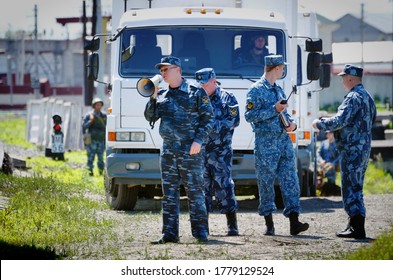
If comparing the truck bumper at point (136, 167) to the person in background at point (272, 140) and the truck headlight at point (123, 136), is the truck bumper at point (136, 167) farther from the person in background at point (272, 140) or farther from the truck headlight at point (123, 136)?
the person in background at point (272, 140)

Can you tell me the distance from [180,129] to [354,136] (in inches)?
75.0

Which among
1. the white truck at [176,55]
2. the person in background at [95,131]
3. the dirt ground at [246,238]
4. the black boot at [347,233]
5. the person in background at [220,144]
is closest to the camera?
the dirt ground at [246,238]

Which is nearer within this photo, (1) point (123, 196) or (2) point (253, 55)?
(2) point (253, 55)

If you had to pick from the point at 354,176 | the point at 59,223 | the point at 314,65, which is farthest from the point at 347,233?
the point at 314,65

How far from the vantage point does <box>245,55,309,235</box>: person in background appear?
460 inches

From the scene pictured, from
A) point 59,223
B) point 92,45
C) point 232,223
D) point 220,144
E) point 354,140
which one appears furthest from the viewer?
point 92,45

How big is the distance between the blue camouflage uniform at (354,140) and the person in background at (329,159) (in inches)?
426

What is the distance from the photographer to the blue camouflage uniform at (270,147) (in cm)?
1170

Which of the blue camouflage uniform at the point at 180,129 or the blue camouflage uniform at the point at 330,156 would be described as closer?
the blue camouflage uniform at the point at 180,129

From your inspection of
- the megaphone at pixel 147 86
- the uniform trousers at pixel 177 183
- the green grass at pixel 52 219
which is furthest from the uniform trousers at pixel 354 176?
the green grass at pixel 52 219

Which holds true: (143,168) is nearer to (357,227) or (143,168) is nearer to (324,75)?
(324,75)

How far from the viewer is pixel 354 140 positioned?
1153cm

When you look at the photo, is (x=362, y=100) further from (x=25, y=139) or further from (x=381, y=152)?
(x=25, y=139)

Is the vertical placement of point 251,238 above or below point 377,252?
below
